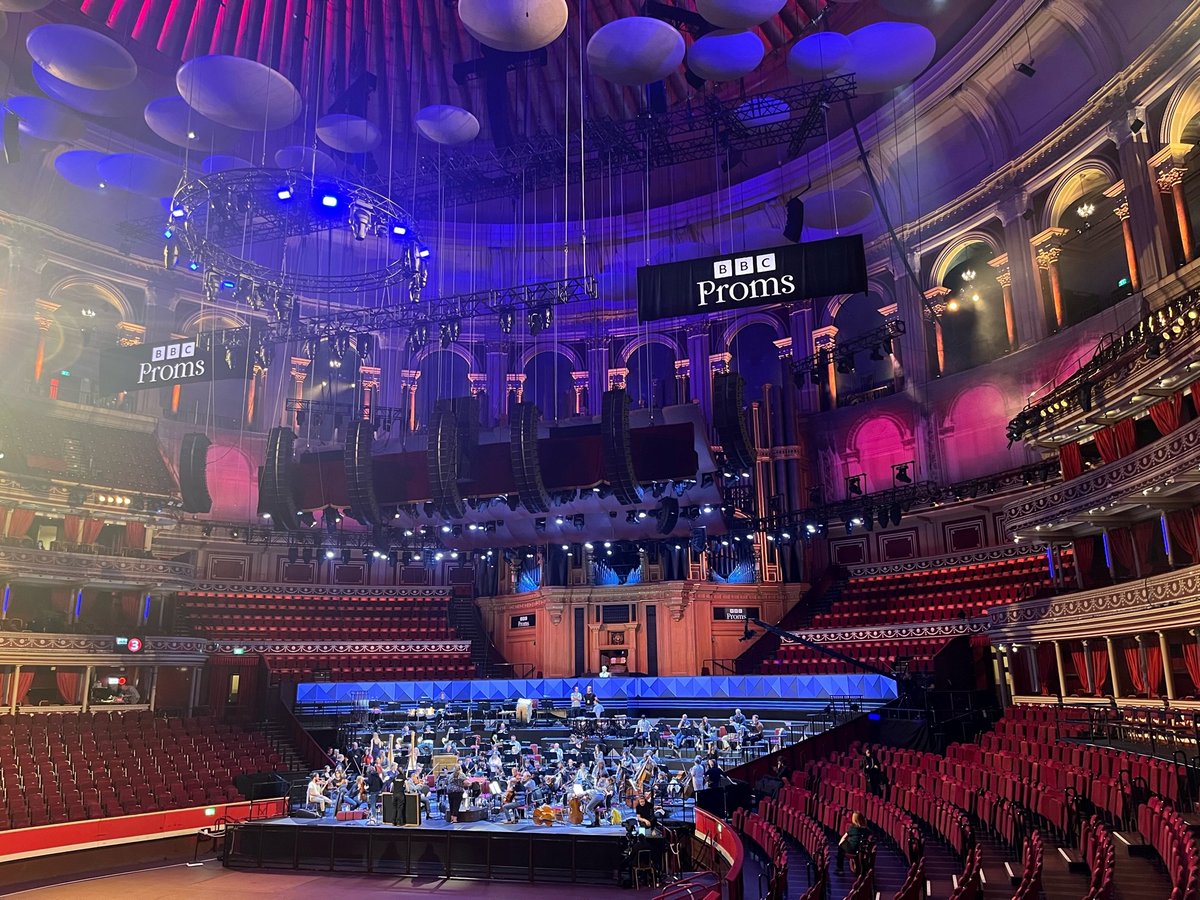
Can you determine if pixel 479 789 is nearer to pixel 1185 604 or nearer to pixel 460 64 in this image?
pixel 1185 604

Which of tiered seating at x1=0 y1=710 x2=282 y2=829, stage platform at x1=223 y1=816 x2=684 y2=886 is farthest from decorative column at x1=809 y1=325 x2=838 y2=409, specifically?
tiered seating at x1=0 y1=710 x2=282 y2=829

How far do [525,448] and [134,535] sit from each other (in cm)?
1636

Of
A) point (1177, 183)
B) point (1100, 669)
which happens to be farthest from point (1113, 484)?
point (1177, 183)

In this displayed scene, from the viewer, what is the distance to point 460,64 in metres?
25.8

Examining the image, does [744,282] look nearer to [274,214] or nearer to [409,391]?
[274,214]

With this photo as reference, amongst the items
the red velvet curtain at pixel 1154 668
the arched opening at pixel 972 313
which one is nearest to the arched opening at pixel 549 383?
the arched opening at pixel 972 313

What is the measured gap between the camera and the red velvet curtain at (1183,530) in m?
16.8

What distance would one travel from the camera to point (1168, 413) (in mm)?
16922

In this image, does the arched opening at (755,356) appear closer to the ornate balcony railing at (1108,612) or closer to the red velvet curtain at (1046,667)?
the ornate balcony railing at (1108,612)

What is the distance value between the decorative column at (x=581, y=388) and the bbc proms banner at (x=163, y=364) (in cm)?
1955

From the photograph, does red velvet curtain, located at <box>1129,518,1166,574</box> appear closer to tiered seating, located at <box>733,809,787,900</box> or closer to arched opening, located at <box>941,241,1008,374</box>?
arched opening, located at <box>941,241,1008,374</box>

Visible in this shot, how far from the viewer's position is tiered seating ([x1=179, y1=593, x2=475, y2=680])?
29.2 metres

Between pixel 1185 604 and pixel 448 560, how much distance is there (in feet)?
82.7

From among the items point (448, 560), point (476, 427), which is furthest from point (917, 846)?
point (448, 560)
